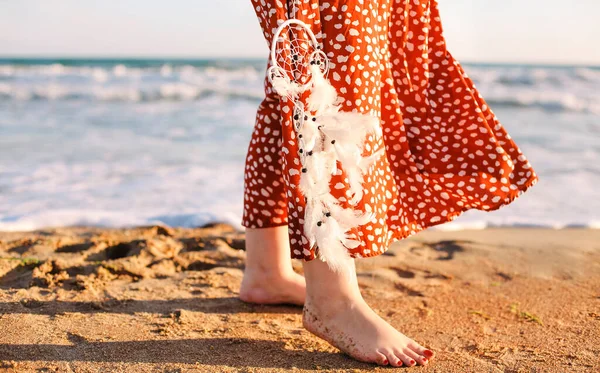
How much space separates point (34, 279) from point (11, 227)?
1072mm

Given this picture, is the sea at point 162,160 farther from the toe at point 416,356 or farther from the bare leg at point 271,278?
the toe at point 416,356

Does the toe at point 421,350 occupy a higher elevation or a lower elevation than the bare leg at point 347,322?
lower

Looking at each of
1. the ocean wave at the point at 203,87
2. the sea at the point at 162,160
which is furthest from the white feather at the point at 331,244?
the ocean wave at the point at 203,87

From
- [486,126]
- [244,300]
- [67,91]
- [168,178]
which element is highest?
[67,91]

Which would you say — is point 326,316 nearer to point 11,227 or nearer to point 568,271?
point 568,271

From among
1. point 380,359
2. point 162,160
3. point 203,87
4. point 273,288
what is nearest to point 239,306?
point 273,288

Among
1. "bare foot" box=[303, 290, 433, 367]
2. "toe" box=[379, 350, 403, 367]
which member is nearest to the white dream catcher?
"bare foot" box=[303, 290, 433, 367]

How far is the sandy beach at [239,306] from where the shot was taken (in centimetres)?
158

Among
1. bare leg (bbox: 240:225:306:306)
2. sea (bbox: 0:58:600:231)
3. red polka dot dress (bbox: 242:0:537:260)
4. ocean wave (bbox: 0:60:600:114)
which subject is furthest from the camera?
ocean wave (bbox: 0:60:600:114)

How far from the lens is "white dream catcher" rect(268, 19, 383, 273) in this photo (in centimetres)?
150

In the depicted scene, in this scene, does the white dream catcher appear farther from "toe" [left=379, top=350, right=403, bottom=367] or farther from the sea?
the sea

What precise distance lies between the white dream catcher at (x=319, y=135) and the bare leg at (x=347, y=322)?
93 millimetres

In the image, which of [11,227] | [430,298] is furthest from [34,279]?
[430,298]

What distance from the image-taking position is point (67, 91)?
1098cm
